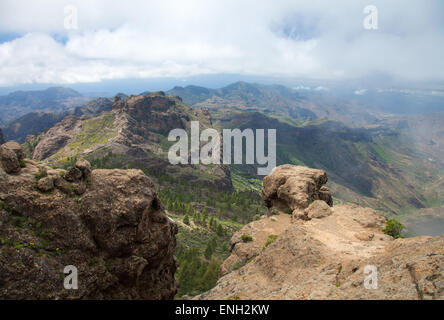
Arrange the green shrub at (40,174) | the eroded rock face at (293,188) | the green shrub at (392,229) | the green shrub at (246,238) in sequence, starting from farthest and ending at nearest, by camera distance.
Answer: the eroded rock face at (293,188)
the green shrub at (246,238)
the green shrub at (392,229)
the green shrub at (40,174)

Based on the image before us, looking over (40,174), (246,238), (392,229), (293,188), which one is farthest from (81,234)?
(293,188)

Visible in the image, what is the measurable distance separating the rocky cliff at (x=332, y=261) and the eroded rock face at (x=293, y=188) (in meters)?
1.49

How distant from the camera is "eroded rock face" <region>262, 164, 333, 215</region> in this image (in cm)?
5160

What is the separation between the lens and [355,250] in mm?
28141

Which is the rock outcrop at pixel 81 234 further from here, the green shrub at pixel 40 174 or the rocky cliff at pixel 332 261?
the rocky cliff at pixel 332 261

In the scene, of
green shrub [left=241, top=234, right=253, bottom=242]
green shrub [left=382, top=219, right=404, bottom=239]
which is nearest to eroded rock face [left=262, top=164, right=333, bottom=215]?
green shrub [left=241, top=234, right=253, bottom=242]

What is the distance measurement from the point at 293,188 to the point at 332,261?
1107 inches

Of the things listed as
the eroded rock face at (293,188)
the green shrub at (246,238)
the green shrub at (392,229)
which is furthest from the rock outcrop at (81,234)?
the green shrub at (392,229)

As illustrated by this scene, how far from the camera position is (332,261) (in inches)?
1021

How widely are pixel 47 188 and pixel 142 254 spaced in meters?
13.1

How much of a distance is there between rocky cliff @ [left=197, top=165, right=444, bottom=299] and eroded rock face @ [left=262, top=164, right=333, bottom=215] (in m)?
1.49

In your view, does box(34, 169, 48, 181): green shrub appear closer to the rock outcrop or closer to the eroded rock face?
the rock outcrop

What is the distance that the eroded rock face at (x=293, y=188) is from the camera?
5160 cm
